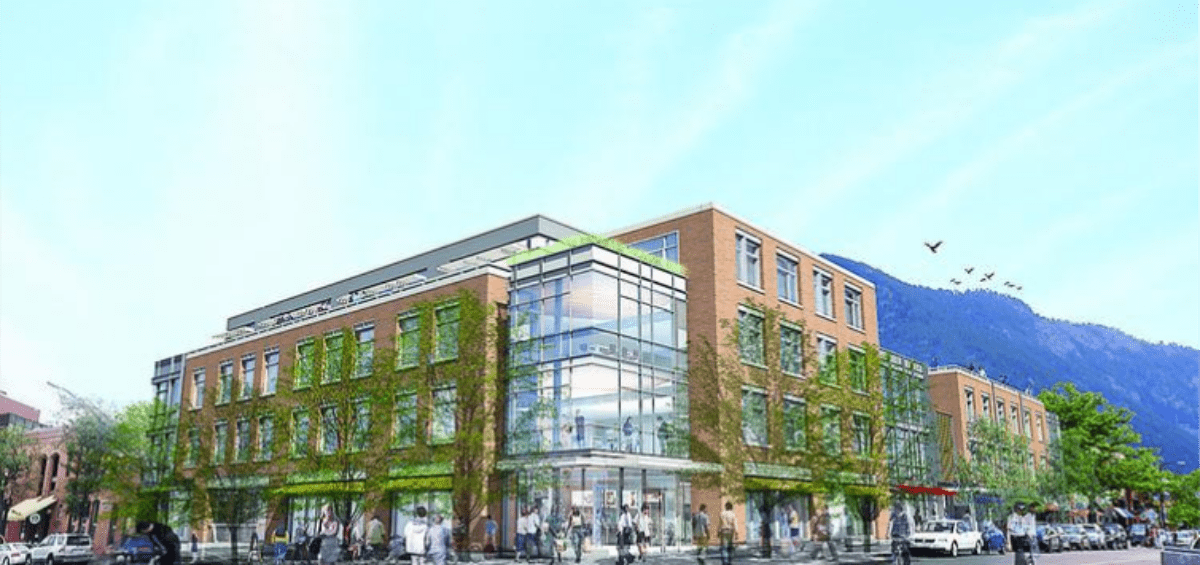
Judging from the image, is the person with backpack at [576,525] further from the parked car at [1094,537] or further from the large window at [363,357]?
the parked car at [1094,537]

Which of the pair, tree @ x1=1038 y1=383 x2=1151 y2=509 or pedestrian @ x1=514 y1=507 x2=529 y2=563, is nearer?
pedestrian @ x1=514 y1=507 x2=529 y2=563

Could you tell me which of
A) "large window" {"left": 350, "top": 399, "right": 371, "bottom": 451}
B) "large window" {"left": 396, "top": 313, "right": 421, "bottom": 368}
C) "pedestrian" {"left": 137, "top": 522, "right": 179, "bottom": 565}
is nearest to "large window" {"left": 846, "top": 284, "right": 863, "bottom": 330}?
"large window" {"left": 396, "top": 313, "right": 421, "bottom": 368}

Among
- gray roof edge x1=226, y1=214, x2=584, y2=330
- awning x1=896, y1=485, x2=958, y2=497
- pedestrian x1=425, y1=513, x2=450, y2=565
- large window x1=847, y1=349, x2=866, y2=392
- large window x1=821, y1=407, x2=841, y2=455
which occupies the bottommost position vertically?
pedestrian x1=425, y1=513, x2=450, y2=565

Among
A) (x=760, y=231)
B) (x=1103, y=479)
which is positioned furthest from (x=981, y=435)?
(x=760, y=231)

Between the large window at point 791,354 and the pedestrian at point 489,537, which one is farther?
the large window at point 791,354

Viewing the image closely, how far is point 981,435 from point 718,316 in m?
33.0

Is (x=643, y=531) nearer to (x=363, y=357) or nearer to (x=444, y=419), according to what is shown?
(x=444, y=419)

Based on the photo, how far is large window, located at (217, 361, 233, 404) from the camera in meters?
51.4

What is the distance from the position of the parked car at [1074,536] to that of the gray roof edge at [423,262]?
1221 inches

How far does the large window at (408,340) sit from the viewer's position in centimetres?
3941

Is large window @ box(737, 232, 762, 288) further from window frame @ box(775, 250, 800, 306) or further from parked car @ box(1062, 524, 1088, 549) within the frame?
parked car @ box(1062, 524, 1088, 549)

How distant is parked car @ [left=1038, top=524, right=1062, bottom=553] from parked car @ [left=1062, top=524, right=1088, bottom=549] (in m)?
1.28

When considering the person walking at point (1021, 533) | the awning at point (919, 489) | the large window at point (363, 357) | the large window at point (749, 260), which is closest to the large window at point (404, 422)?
the large window at point (363, 357)

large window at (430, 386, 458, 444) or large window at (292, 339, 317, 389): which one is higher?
large window at (292, 339, 317, 389)
